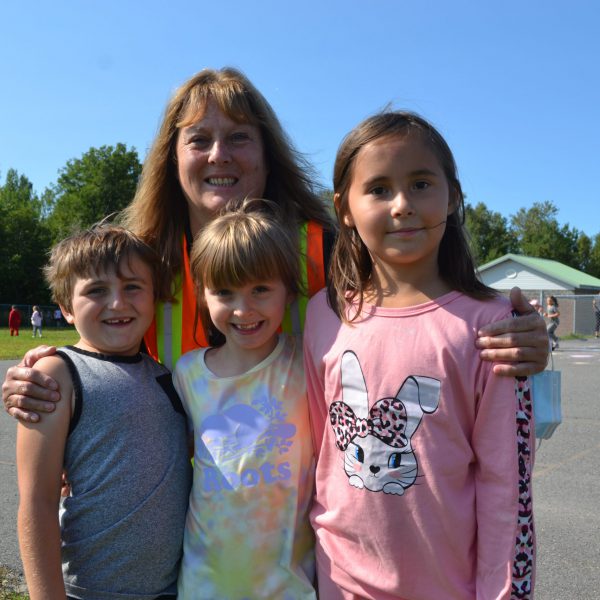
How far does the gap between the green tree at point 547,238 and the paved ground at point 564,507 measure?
2154 inches

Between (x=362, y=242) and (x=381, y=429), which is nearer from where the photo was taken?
(x=381, y=429)

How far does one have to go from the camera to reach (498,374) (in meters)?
1.75

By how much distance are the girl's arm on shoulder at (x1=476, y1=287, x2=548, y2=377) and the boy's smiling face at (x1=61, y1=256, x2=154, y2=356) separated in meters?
1.15

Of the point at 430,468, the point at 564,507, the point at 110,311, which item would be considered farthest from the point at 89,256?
the point at 564,507

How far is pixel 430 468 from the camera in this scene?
181 cm

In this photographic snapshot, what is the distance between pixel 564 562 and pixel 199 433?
3.06 meters

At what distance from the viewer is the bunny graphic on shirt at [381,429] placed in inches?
71.9

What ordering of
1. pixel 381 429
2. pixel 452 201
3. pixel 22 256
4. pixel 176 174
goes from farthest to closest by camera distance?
pixel 22 256 → pixel 176 174 → pixel 452 201 → pixel 381 429

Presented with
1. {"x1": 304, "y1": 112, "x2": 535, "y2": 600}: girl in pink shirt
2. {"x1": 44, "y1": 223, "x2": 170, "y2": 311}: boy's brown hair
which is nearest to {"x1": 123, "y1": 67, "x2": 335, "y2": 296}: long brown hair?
{"x1": 44, "y1": 223, "x2": 170, "y2": 311}: boy's brown hair

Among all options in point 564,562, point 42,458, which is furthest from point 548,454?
point 42,458

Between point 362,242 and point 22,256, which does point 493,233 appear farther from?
point 362,242

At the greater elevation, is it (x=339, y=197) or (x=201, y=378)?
(x=339, y=197)

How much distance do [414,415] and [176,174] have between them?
1.58 meters

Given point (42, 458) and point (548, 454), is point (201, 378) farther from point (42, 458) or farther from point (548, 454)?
point (548, 454)
